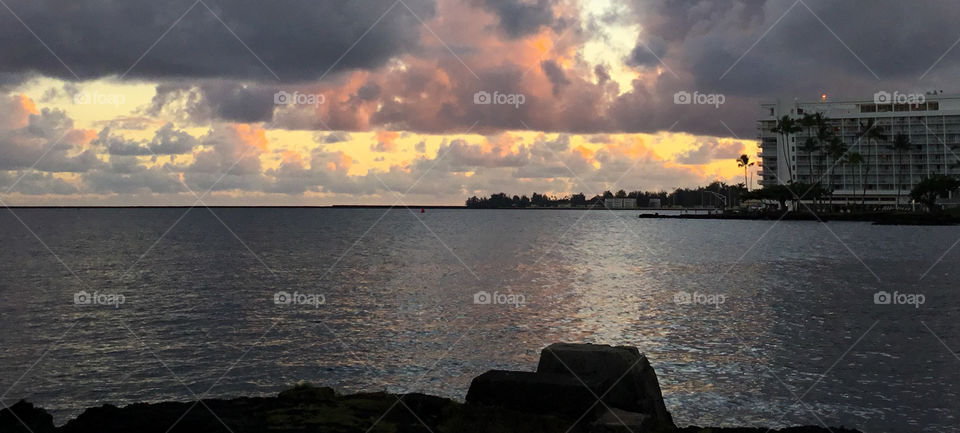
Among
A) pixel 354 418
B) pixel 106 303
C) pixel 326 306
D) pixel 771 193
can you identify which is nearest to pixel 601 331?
pixel 326 306

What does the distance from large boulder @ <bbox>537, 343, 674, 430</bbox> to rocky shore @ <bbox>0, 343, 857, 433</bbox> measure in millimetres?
16

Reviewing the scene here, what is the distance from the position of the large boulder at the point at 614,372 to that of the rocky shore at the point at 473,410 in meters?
0.02

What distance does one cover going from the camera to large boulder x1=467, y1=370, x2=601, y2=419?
11672 mm

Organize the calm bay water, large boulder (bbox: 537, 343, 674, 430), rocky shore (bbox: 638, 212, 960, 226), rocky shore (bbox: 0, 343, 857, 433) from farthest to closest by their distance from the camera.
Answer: rocky shore (bbox: 638, 212, 960, 226) < the calm bay water < large boulder (bbox: 537, 343, 674, 430) < rocky shore (bbox: 0, 343, 857, 433)

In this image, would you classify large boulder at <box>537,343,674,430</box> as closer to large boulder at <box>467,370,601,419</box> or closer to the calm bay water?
large boulder at <box>467,370,601,419</box>

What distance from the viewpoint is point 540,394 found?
11.8 meters

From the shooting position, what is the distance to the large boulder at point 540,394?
1167 centimetres

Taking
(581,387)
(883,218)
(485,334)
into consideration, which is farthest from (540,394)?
(883,218)

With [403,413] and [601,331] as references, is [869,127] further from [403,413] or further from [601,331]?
[403,413]

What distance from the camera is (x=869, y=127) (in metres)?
192

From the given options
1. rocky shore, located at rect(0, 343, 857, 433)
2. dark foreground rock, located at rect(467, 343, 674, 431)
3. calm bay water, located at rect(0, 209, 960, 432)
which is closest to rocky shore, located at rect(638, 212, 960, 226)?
calm bay water, located at rect(0, 209, 960, 432)

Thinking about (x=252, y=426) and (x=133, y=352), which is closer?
(x=252, y=426)

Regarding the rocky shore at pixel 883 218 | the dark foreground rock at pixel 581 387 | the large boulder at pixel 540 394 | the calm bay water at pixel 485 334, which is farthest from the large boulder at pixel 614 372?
the rocky shore at pixel 883 218

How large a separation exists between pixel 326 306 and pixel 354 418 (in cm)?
2226
